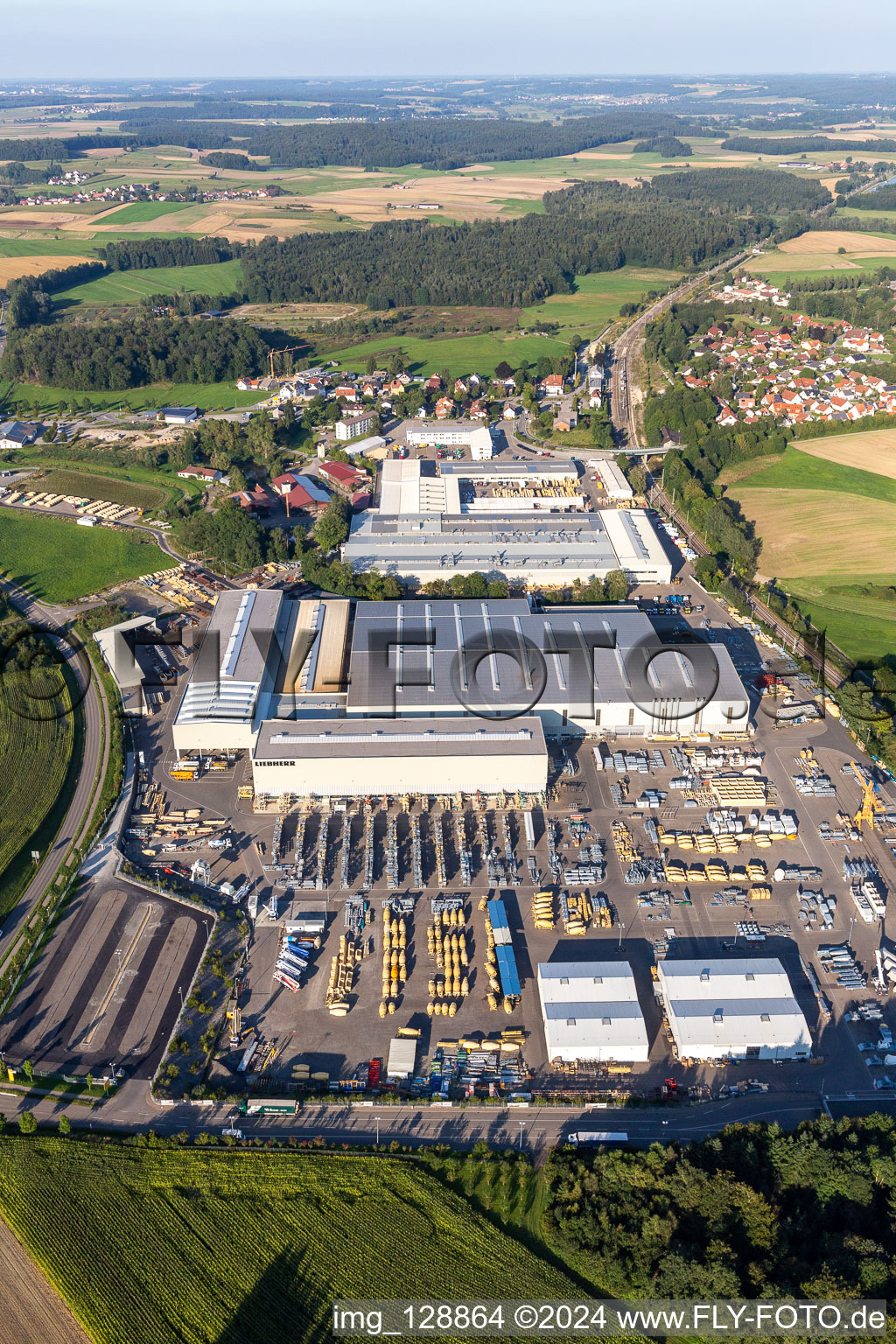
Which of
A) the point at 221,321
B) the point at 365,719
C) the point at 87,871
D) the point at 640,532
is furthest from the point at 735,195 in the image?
the point at 87,871

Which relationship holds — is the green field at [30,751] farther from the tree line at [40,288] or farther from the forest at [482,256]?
the forest at [482,256]

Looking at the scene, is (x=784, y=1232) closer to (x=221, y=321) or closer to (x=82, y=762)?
(x=82, y=762)

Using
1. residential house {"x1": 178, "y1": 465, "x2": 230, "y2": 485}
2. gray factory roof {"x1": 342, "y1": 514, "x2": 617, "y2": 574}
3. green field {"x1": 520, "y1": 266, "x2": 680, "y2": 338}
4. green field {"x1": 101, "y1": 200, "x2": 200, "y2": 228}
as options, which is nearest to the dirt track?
gray factory roof {"x1": 342, "y1": 514, "x2": 617, "y2": 574}

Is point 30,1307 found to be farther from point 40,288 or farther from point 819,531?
point 40,288

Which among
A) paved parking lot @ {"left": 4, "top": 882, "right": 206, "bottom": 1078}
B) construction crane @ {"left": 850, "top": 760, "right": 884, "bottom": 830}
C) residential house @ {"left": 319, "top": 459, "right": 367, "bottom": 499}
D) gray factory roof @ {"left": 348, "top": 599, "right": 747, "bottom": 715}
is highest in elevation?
residential house @ {"left": 319, "top": 459, "right": 367, "bottom": 499}

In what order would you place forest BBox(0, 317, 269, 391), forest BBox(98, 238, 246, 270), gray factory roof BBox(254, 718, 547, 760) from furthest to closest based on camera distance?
forest BBox(98, 238, 246, 270)
forest BBox(0, 317, 269, 391)
gray factory roof BBox(254, 718, 547, 760)

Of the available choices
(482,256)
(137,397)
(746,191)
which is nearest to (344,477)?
(137,397)

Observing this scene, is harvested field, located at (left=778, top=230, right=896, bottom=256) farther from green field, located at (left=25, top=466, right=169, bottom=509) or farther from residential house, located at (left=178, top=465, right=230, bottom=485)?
green field, located at (left=25, top=466, right=169, bottom=509)
